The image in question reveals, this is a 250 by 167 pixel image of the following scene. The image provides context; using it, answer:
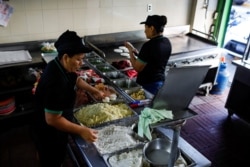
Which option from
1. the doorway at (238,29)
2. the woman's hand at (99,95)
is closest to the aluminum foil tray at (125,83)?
the woman's hand at (99,95)

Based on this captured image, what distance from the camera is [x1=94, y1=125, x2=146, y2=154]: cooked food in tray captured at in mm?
1568

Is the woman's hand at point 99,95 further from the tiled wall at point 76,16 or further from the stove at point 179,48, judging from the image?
the tiled wall at point 76,16

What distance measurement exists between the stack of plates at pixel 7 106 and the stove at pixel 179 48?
1.22 meters

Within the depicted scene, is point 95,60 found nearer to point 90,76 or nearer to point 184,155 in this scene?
point 90,76

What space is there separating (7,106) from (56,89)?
1847mm

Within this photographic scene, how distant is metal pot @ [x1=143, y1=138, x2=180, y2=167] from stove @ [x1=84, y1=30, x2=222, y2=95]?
1872 mm

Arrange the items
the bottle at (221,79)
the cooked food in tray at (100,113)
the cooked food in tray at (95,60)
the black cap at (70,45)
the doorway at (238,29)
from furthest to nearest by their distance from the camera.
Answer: the doorway at (238,29)
the bottle at (221,79)
the cooked food in tray at (95,60)
the cooked food in tray at (100,113)
the black cap at (70,45)

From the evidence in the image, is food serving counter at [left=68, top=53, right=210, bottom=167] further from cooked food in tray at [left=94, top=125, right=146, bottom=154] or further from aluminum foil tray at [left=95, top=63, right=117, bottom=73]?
aluminum foil tray at [left=95, top=63, right=117, bottom=73]

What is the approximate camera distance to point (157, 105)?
112 cm

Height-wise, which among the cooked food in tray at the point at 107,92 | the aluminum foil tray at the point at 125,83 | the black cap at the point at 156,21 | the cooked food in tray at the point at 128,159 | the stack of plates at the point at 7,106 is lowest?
the stack of plates at the point at 7,106

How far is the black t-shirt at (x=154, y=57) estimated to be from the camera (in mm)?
2430

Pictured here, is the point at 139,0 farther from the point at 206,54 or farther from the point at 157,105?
the point at 157,105

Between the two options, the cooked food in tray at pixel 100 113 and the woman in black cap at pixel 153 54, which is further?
the woman in black cap at pixel 153 54

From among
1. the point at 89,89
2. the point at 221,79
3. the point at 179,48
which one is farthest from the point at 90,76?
the point at 221,79
